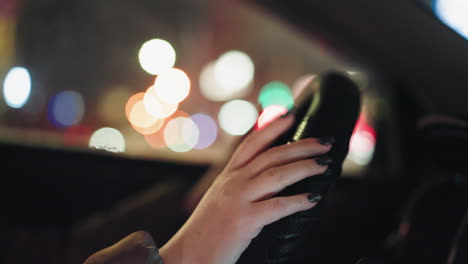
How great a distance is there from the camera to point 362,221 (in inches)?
77.9

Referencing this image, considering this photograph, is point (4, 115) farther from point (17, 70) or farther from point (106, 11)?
point (106, 11)

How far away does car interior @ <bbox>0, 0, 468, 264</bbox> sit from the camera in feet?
3.52

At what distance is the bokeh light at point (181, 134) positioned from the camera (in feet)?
8.48

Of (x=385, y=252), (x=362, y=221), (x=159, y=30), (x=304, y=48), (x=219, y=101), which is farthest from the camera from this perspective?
(x=219, y=101)

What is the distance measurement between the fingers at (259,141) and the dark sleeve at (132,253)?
18cm

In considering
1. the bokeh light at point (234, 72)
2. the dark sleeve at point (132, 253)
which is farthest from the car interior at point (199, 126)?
the bokeh light at point (234, 72)

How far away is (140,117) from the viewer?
299 cm

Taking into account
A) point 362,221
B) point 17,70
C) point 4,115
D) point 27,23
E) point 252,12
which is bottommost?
point 362,221

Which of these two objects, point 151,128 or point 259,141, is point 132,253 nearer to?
point 259,141

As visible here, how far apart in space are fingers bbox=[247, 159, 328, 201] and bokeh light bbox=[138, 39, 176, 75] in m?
2.29

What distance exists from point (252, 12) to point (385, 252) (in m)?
1.88

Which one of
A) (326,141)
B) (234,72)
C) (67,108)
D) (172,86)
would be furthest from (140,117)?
(326,141)

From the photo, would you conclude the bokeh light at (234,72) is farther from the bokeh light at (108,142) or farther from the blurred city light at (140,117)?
the bokeh light at (108,142)

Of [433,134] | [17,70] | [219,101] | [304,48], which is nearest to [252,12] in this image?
[304,48]
